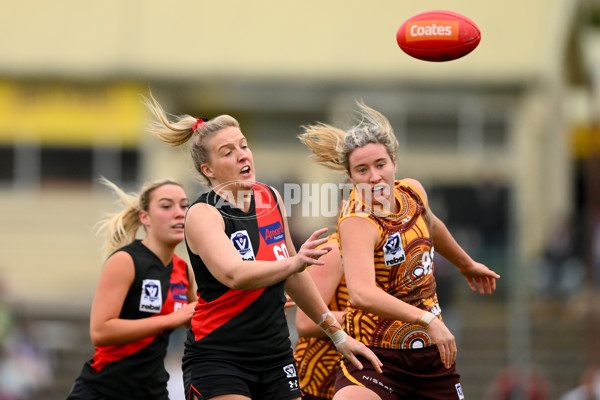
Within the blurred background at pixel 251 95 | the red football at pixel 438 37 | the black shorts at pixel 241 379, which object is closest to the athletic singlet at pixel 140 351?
the black shorts at pixel 241 379

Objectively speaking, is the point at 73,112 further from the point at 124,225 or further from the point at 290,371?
the point at 290,371

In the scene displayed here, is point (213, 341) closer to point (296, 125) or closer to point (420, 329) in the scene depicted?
point (420, 329)

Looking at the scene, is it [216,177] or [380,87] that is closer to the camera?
[216,177]

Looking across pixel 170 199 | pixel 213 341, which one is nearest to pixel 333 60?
pixel 170 199

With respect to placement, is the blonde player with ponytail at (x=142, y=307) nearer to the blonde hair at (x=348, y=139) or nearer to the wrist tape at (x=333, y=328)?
the wrist tape at (x=333, y=328)

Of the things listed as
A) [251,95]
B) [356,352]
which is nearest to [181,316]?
[356,352]

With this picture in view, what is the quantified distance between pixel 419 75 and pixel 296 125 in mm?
2896

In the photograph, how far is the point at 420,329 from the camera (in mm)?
4324

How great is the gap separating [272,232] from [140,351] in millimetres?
1312

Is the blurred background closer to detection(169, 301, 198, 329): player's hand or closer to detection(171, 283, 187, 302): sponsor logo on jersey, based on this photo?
detection(171, 283, 187, 302): sponsor logo on jersey

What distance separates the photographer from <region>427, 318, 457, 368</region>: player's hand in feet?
13.1

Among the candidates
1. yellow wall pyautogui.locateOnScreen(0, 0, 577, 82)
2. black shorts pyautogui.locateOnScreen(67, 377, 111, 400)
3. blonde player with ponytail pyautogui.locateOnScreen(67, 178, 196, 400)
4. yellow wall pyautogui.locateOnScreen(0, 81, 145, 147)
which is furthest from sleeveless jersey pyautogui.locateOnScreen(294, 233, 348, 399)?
yellow wall pyautogui.locateOnScreen(0, 81, 145, 147)

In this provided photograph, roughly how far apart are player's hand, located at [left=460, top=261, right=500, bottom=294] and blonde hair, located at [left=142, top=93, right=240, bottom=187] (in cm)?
154

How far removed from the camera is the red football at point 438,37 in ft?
16.5
